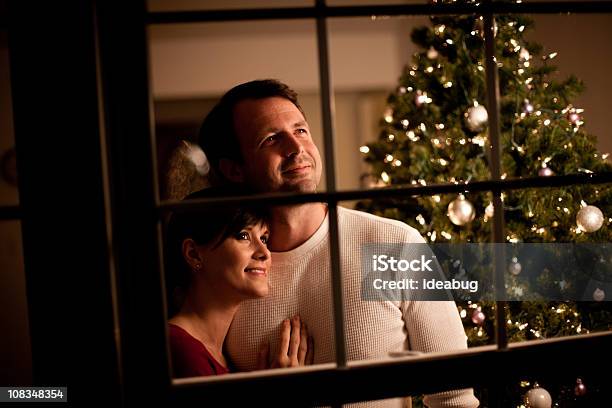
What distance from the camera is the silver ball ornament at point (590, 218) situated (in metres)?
2.00

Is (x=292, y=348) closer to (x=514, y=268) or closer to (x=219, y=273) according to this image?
(x=219, y=273)

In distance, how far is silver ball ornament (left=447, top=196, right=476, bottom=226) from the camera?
2143mm

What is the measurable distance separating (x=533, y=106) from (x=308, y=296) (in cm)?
131

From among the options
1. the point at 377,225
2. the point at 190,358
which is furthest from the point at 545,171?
the point at 190,358

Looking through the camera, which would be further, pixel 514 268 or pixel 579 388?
pixel 579 388

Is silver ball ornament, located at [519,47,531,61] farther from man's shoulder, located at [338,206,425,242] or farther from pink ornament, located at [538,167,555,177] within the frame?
man's shoulder, located at [338,206,425,242]

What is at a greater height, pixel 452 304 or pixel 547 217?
pixel 547 217

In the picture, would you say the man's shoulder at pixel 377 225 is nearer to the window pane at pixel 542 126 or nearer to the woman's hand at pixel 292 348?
A: the woman's hand at pixel 292 348

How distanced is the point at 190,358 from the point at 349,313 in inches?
15.7

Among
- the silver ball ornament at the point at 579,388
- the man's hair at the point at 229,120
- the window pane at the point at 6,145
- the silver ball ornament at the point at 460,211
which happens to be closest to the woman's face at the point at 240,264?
the man's hair at the point at 229,120

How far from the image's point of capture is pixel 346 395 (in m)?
1.03

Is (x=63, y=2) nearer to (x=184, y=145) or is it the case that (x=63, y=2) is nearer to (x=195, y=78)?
(x=184, y=145)

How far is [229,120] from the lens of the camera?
1612 millimetres

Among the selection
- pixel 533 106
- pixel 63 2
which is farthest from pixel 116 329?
pixel 533 106
